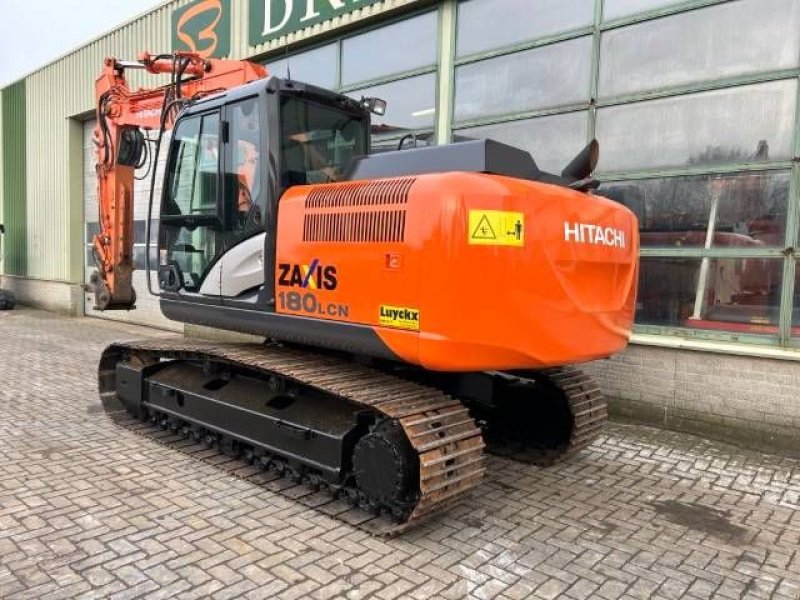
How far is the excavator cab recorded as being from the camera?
13.9 ft

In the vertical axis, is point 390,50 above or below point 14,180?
above

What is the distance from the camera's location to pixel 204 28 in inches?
435

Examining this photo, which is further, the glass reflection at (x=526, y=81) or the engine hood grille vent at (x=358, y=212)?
the glass reflection at (x=526, y=81)

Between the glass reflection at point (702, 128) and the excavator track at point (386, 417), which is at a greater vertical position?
the glass reflection at point (702, 128)

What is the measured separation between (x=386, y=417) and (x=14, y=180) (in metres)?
17.4

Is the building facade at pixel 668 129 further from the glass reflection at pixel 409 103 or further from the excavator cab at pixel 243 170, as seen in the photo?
the excavator cab at pixel 243 170

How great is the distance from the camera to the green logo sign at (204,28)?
10703 mm

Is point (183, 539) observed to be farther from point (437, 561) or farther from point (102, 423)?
point (102, 423)

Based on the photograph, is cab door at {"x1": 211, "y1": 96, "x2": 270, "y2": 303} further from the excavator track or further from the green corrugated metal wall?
the green corrugated metal wall

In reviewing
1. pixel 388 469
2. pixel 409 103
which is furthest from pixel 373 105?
pixel 409 103

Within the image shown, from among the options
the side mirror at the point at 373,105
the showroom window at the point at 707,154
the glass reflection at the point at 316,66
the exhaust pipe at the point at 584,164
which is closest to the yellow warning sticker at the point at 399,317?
the exhaust pipe at the point at 584,164

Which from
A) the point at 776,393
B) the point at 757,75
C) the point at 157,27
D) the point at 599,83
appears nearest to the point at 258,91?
the point at 599,83

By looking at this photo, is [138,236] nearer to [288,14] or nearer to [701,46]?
[288,14]

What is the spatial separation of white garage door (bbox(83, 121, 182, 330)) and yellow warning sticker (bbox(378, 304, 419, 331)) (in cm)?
741
